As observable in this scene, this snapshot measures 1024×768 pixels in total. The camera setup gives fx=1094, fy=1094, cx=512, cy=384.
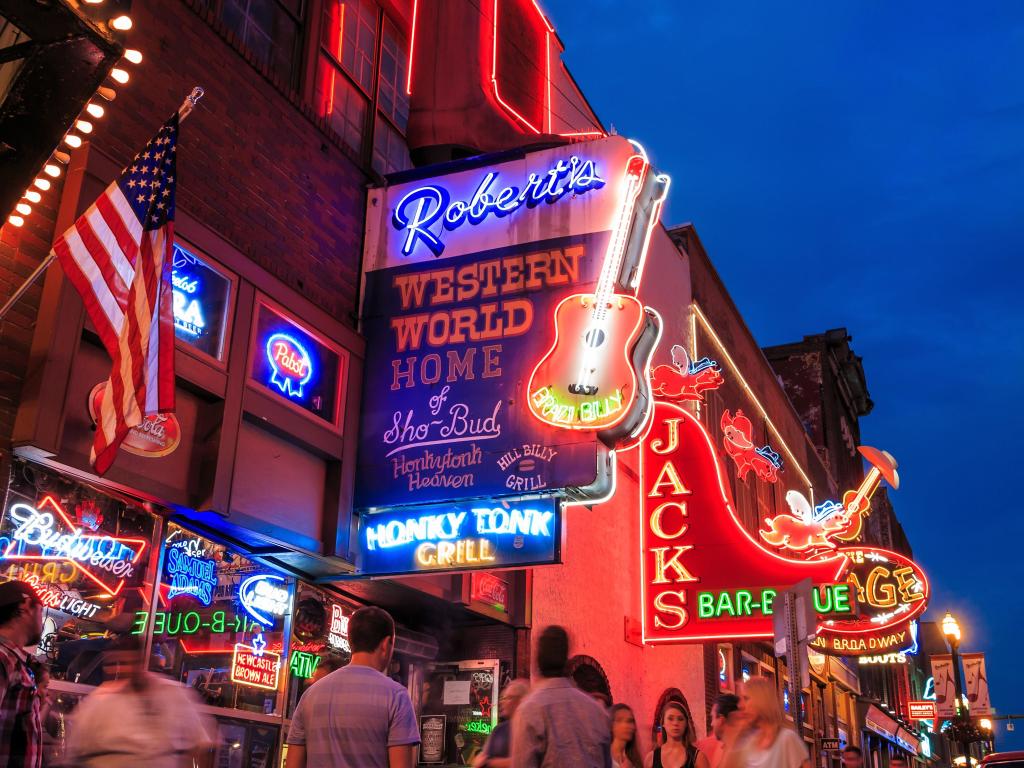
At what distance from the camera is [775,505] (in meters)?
25.8

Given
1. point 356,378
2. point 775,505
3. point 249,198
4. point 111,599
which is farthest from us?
point 775,505

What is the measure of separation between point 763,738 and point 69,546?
190 inches

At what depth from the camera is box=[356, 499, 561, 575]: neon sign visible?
9.42m

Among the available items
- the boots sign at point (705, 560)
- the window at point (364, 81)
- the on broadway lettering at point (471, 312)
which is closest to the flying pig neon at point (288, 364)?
the on broadway lettering at point (471, 312)

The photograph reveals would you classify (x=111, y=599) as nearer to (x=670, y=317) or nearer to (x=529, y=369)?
(x=529, y=369)

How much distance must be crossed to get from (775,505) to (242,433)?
1871cm

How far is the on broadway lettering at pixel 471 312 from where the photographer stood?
33.8 feet

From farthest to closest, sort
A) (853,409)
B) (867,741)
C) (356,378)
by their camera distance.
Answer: (853,409) → (867,741) → (356,378)

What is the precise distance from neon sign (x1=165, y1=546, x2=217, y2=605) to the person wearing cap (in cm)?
314

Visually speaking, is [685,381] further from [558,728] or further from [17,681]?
[17,681]

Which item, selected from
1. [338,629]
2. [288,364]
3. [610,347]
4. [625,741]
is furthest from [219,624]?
[610,347]

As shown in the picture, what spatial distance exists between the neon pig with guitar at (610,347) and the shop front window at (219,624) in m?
2.99

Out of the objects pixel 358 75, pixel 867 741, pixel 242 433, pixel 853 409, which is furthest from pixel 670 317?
pixel 853 409

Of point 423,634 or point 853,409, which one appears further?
point 853,409
